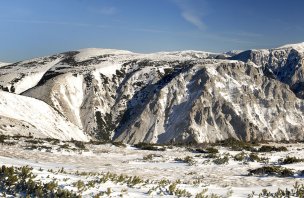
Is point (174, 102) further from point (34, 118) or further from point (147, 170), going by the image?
point (147, 170)

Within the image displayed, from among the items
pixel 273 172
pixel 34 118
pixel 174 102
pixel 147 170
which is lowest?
pixel 34 118

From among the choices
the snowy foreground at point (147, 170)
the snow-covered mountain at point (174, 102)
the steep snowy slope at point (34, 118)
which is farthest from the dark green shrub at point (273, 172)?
the snow-covered mountain at point (174, 102)

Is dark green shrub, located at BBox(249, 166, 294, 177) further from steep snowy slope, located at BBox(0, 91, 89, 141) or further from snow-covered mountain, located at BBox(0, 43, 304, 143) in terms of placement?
snow-covered mountain, located at BBox(0, 43, 304, 143)

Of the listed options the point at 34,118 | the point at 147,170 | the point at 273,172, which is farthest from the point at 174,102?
the point at 273,172

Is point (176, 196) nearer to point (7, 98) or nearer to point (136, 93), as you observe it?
point (7, 98)

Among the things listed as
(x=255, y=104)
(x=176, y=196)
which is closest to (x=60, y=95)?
(x=255, y=104)
